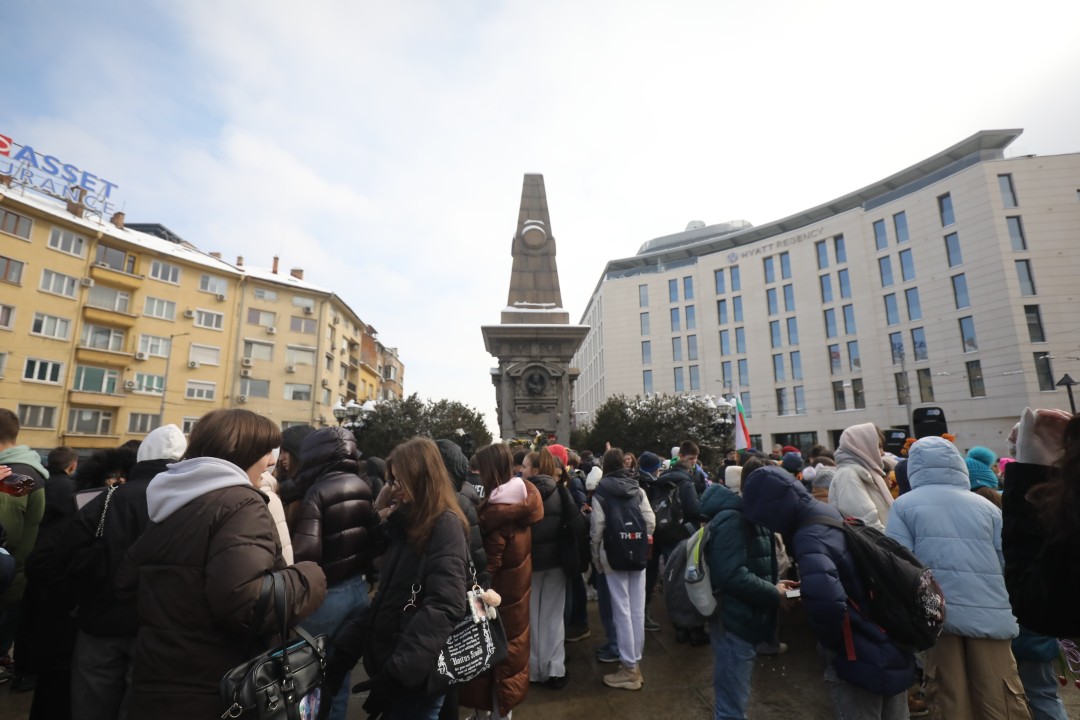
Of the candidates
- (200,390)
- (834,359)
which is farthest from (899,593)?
(834,359)

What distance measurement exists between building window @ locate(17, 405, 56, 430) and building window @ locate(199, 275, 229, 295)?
1109 cm

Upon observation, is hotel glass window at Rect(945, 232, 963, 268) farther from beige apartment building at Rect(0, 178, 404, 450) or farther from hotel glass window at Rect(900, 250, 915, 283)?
beige apartment building at Rect(0, 178, 404, 450)

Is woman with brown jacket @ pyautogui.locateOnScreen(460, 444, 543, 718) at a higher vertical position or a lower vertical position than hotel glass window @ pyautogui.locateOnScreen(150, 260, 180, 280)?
lower

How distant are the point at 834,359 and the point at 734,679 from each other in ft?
145

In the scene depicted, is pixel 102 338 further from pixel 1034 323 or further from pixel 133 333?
pixel 1034 323

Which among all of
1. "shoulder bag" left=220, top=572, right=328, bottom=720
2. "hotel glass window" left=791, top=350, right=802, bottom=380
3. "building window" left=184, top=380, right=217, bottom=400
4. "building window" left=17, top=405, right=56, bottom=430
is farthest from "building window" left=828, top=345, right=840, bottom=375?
"building window" left=17, top=405, right=56, bottom=430

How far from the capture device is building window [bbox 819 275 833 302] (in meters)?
41.7

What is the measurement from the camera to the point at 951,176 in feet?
115

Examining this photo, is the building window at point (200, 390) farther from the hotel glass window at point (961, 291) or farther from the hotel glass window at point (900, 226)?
the hotel glass window at point (961, 291)

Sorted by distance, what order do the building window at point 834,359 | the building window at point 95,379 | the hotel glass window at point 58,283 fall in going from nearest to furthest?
1. the hotel glass window at point 58,283
2. the building window at point 95,379
3. the building window at point 834,359

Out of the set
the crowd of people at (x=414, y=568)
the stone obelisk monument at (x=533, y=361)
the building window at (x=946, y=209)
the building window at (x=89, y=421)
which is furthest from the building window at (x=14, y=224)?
the building window at (x=946, y=209)

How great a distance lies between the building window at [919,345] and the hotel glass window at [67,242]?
54.1 meters

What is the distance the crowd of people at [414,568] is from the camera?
1.81 m

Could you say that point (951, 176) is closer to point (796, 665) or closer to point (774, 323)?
point (774, 323)
